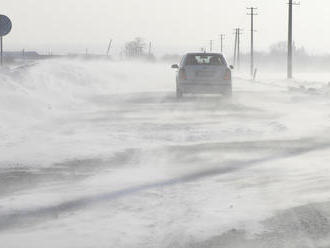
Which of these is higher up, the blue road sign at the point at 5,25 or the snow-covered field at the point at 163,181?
the blue road sign at the point at 5,25

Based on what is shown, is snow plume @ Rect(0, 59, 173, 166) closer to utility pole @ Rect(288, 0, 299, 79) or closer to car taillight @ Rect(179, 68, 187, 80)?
car taillight @ Rect(179, 68, 187, 80)

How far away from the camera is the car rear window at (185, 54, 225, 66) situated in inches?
885

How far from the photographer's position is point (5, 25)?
23000 millimetres

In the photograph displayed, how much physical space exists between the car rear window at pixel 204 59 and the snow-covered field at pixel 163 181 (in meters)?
7.39

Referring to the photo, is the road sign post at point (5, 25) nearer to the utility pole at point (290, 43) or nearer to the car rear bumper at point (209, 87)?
the car rear bumper at point (209, 87)

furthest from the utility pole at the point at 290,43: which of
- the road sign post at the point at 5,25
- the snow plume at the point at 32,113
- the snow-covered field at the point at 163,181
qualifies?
the snow-covered field at the point at 163,181

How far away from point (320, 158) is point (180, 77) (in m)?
13.6

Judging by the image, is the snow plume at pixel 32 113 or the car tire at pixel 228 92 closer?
the snow plume at pixel 32 113

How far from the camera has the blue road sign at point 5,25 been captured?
75.4 feet

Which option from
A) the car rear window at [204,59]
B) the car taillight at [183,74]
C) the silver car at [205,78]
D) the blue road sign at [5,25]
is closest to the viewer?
the silver car at [205,78]

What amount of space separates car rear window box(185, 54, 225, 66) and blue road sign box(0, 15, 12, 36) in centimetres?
653

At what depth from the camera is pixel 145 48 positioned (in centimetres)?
17525

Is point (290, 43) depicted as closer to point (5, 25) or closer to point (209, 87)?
point (209, 87)

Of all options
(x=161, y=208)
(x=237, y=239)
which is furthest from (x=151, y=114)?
(x=237, y=239)
